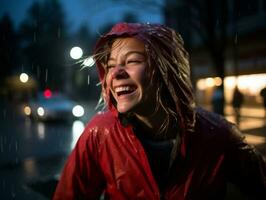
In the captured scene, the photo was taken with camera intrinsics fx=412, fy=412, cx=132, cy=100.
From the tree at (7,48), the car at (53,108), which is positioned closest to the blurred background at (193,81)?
the car at (53,108)

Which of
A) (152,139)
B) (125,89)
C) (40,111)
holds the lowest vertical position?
(40,111)

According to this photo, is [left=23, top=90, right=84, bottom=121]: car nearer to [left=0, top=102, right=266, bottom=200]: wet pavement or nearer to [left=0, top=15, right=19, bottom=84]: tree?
[left=0, top=102, right=266, bottom=200]: wet pavement

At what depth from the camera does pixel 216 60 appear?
9.98 m

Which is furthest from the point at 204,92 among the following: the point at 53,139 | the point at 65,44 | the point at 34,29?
the point at 34,29

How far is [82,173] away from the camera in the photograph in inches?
85.0

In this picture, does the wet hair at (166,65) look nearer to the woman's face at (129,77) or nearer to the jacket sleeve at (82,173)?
the woman's face at (129,77)

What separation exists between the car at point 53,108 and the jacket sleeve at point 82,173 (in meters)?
18.0

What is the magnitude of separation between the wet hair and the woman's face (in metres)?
0.04

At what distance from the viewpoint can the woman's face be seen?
2.05 m

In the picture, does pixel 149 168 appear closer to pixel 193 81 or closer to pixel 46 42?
pixel 193 81

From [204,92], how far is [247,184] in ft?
79.3

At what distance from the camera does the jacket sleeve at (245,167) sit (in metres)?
2.16

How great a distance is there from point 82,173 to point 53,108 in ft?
60.7

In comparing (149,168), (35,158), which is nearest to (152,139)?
(149,168)
